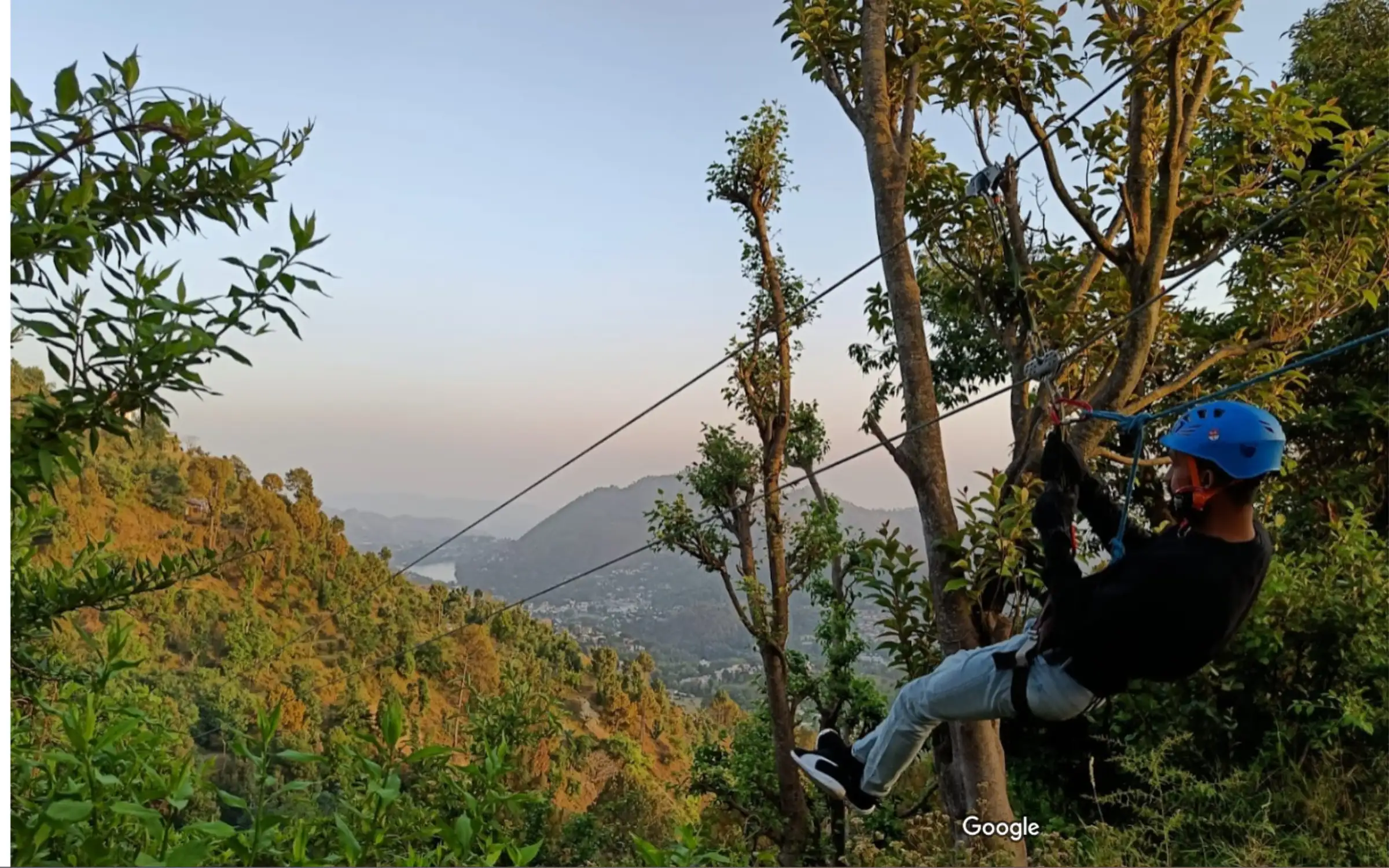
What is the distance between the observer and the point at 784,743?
21.7ft

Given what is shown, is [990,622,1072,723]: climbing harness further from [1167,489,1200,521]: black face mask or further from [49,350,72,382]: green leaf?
[49,350,72,382]: green leaf

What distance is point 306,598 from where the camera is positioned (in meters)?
23.5

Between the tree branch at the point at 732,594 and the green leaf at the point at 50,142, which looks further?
the tree branch at the point at 732,594

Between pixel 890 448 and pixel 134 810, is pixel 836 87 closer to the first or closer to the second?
pixel 890 448

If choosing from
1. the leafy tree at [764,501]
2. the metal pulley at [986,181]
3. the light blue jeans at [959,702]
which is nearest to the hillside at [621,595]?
the leafy tree at [764,501]

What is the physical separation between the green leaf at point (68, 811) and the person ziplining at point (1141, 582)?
1918 mm

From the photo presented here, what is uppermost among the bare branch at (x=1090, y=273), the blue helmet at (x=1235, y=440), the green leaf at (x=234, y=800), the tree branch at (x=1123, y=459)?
the bare branch at (x=1090, y=273)

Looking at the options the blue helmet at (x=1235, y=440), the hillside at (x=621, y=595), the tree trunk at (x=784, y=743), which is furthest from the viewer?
the hillside at (x=621, y=595)

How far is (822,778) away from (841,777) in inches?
2.8

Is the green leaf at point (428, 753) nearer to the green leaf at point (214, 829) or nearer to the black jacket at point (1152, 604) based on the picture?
the green leaf at point (214, 829)

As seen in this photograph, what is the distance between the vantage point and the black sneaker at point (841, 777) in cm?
256

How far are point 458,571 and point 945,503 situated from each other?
3729 cm

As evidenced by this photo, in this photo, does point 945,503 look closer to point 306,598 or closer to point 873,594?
point 873,594

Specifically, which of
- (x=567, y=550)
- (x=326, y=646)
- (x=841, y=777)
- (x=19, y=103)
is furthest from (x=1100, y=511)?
(x=567, y=550)
